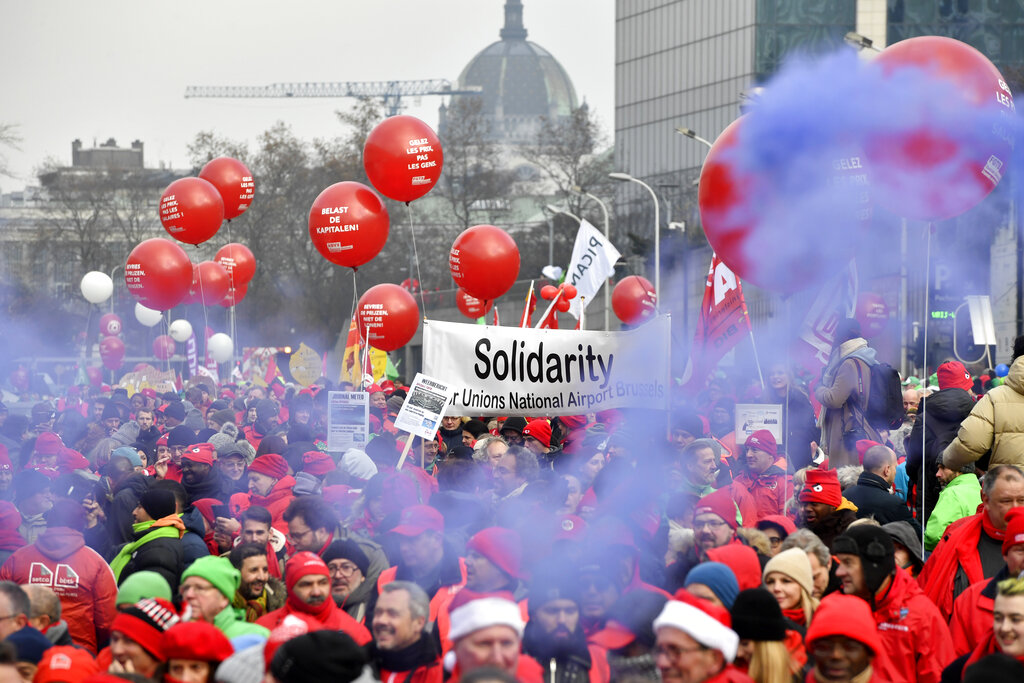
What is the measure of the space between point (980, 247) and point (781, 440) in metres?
24.6

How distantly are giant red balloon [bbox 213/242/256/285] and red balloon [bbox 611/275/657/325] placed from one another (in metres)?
7.35

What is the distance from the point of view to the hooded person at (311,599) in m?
6.31

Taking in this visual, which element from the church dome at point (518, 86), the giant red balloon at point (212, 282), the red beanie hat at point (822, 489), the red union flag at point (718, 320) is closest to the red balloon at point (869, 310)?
the red union flag at point (718, 320)

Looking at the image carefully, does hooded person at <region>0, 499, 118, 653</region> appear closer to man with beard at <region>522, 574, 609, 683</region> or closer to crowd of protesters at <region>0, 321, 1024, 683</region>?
crowd of protesters at <region>0, 321, 1024, 683</region>

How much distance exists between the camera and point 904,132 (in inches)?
320

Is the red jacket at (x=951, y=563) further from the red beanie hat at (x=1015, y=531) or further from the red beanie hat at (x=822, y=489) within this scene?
the red beanie hat at (x=822, y=489)

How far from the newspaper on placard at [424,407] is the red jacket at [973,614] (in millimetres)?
5218

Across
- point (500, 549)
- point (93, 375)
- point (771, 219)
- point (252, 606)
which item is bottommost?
point (93, 375)

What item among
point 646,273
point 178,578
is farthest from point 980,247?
point 178,578

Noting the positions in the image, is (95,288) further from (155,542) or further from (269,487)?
(155,542)

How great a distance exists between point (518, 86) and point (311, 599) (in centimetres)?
18173

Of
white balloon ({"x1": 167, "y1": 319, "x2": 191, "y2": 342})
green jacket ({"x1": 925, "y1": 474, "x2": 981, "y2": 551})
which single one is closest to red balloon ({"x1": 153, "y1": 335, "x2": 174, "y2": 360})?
white balloon ({"x1": 167, "y1": 319, "x2": 191, "y2": 342})

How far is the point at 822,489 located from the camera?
7910mm

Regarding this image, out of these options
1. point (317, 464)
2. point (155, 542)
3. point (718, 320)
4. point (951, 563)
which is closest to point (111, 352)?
point (718, 320)
